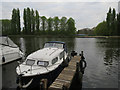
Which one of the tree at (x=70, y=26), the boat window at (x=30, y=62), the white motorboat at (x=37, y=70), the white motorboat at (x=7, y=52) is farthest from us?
the tree at (x=70, y=26)

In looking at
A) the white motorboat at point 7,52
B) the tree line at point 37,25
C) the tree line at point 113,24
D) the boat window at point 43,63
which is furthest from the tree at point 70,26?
the boat window at point 43,63

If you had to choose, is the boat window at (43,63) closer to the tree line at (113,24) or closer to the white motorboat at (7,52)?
the white motorboat at (7,52)

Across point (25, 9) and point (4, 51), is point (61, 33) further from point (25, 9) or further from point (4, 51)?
point (4, 51)

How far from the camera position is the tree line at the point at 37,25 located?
3285 inches

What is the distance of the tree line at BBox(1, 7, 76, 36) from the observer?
8344cm

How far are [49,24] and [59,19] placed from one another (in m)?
10.4

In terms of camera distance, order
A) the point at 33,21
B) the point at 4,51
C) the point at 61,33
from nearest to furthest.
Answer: the point at 4,51 < the point at 33,21 < the point at 61,33

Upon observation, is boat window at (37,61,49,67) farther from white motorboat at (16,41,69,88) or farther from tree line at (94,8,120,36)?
tree line at (94,8,120,36)

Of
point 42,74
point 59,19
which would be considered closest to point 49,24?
point 59,19

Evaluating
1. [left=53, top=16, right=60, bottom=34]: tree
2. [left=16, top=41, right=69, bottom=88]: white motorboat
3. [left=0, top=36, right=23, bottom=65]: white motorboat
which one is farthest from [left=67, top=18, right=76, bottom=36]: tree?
[left=16, top=41, right=69, bottom=88]: white motorboat

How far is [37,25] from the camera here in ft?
294

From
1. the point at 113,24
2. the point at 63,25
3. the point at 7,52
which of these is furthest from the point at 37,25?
the point at 7,52

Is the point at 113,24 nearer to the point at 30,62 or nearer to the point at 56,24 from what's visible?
the point at 56,24

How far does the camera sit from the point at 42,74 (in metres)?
7.68
